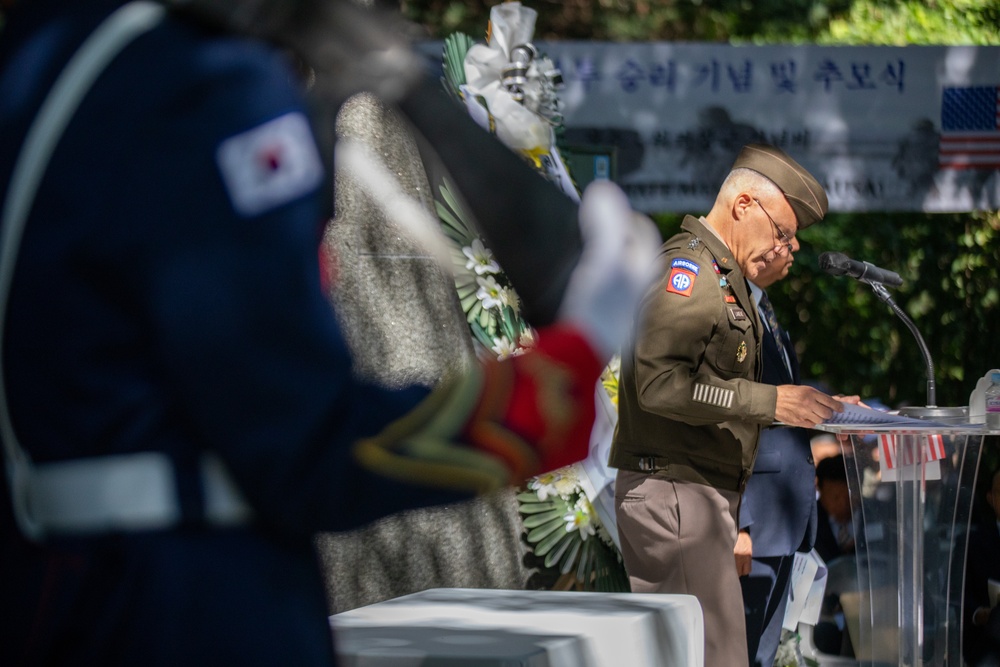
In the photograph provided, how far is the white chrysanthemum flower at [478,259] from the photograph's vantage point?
166 inches

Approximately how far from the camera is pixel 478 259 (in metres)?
4.25

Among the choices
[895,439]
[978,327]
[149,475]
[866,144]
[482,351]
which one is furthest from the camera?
[978,327]

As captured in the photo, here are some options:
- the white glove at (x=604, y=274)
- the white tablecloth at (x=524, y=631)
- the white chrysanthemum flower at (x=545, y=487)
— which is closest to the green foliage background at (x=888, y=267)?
the white chrysanthemum flower at (x=545, y=487)

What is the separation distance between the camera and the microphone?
13.1ft

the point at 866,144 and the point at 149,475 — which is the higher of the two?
the point at 866,144

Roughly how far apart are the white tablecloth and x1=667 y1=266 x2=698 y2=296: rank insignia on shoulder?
110 cm

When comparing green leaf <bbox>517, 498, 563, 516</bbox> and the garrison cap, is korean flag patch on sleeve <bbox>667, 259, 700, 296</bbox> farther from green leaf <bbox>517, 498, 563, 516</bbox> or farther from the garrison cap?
green leaf <bbox>517, 498, 563, 516</bbox>

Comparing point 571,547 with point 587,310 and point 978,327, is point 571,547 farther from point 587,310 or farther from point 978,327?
point 978,327

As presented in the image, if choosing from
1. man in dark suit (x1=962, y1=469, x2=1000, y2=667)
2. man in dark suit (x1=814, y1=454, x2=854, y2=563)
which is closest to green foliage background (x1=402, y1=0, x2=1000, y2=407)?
man in dark suit (x1=814, y1=454, x2=854, y2=563)

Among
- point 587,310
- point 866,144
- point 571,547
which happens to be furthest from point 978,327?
point 587,310

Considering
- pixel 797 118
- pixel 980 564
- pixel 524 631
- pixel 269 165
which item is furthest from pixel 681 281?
pixel 797 118

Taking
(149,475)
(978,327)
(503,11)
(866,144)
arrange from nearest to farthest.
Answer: (149,475) → (503,11) → (866,144) → (978,327)

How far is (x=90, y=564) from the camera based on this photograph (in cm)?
101

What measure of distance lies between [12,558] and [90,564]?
9 centimetres
